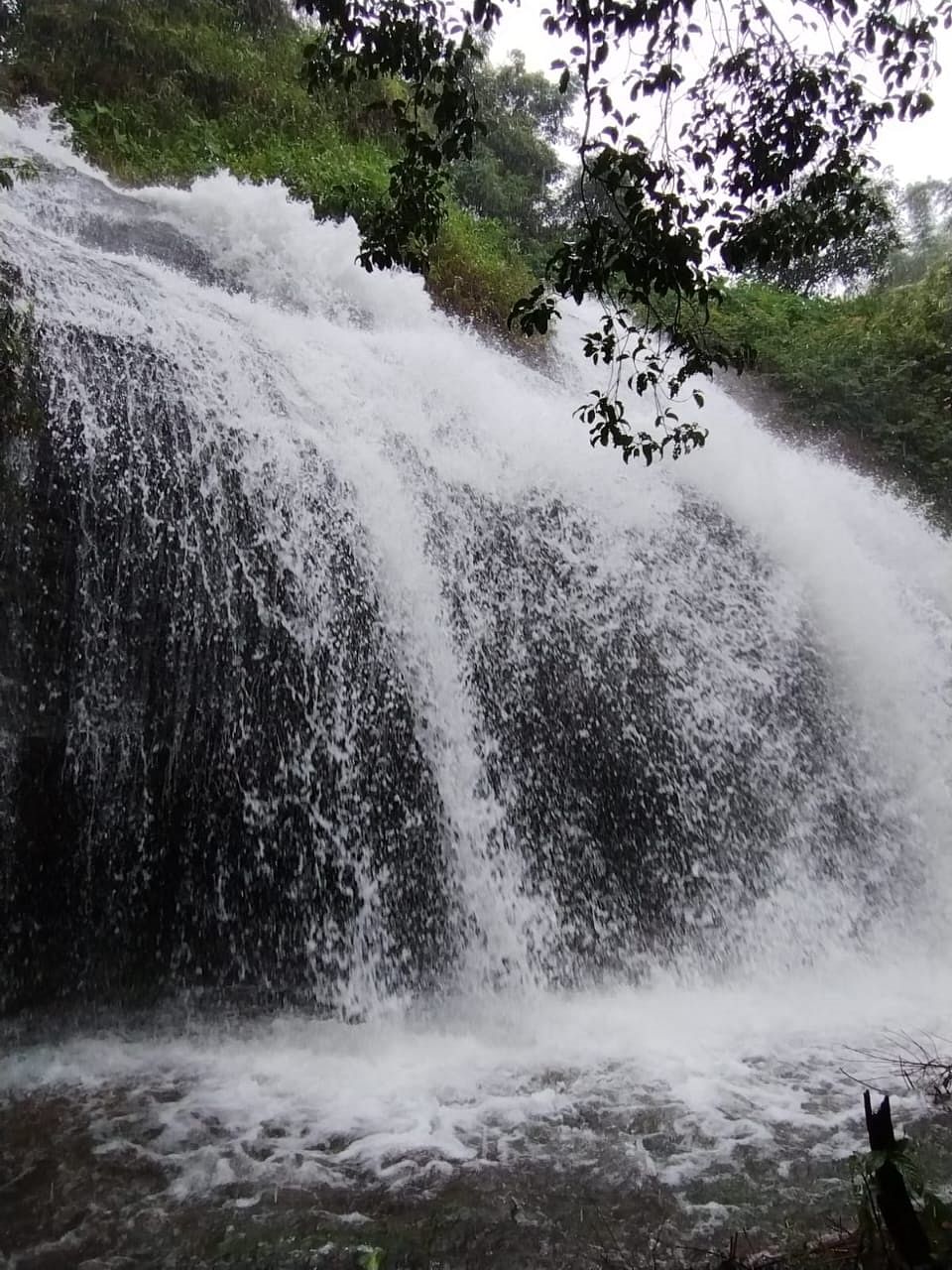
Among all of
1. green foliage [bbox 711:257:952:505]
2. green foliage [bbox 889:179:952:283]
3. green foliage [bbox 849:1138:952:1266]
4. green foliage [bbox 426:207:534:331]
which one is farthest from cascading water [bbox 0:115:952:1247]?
green foliage [bbox 889:179:952:283]

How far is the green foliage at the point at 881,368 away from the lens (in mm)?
11805

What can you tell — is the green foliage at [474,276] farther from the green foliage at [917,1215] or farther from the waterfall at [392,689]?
the green foliage at [917,1215]

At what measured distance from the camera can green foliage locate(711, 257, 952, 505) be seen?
11.8m

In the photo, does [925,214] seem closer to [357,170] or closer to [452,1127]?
[357,170]

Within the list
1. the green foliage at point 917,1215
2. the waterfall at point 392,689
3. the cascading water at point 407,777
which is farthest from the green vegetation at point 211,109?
the green foliage at point 917,1215

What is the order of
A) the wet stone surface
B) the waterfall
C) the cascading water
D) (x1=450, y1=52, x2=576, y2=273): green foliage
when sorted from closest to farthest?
the wet stone surface, the cascading water, the waterfall, (x1=450, y1=52, x2=576, y2=273): green foliage

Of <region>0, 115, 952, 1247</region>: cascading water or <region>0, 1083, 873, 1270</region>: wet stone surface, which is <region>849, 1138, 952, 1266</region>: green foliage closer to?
<region>0, 1083, 873, 1270</region>: wet stone surface

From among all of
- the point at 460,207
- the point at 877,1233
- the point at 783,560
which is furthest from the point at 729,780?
the point at 460,207

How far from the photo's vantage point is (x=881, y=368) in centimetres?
1259

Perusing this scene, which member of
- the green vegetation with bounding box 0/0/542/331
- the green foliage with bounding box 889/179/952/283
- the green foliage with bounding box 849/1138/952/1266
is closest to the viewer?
the green foliage with bounding box 849/1138/952/1266

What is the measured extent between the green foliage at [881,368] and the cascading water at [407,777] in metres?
5.51

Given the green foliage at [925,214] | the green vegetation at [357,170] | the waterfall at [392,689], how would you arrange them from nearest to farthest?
the waterfall at [392,689] → the green vegetation at [357,170] → the green foliage at [925,214]

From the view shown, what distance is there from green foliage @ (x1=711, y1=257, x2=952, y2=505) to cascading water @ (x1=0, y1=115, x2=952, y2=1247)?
5.51m

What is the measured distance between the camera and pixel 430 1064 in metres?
4.30
